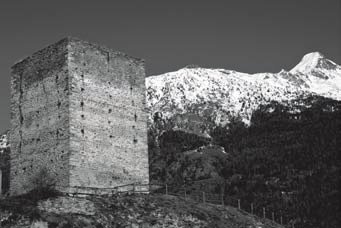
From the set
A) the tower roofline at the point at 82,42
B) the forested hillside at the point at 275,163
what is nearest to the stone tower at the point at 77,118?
the tower roofline at the point at 82,42

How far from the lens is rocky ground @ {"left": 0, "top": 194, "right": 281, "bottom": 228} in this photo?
25594 mm

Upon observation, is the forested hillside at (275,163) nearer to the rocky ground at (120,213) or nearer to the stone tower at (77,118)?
the rocky ground at (120,213)

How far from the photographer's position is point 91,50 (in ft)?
118

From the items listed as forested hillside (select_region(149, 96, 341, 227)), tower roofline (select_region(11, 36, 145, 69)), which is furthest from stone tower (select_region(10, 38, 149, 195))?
forested hillside (select_region(149, 96, 341, 227))

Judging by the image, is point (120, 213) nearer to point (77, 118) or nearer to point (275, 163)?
point (77, 118)

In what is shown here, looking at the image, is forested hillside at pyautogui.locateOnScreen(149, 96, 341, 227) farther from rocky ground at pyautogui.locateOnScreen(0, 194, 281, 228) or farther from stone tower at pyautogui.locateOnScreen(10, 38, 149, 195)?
stone tower at pyautogui.locateOnScreen(10, 38, 149, 195)

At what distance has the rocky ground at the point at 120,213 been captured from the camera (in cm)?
2559

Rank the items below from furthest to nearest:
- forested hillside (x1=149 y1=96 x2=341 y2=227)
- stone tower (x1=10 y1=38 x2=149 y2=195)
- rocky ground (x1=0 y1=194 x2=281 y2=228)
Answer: forested hillside (x1=149 y1=96 x2=341 y2=227)
stone tower (x1=10 y1=38 x2=149 y2=195)
rocky ground (x1=0 y1=194 x2=281 y2=228)

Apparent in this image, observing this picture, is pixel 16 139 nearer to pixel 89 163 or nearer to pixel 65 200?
pixel 89 163

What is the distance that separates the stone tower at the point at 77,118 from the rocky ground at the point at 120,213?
2.95 m

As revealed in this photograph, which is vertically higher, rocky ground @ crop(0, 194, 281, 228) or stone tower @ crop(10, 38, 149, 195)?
stone tower @ crop(10, 38, 149, 195)

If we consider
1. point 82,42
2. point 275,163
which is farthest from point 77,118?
point 275,163

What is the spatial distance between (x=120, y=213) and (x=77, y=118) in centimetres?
737

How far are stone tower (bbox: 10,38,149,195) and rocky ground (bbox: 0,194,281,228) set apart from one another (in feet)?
9.68
